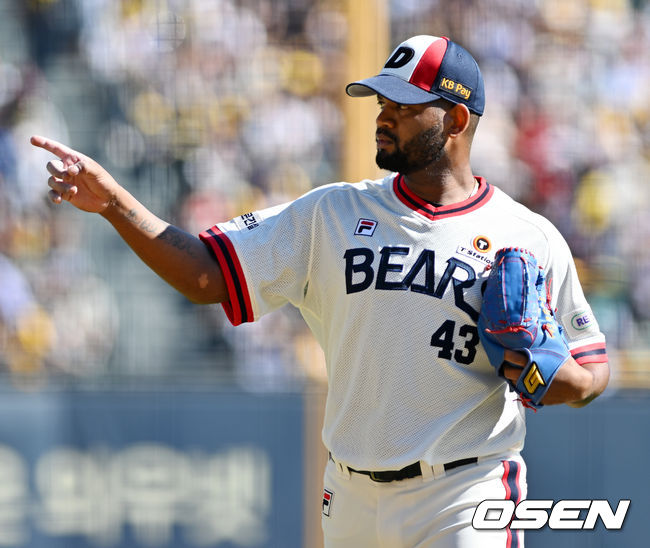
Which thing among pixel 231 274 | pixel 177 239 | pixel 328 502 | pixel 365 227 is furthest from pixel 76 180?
pixel 328 502

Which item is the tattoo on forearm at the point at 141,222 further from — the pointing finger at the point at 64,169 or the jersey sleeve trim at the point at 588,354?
the jersey sleeve trim at the point at 588,354

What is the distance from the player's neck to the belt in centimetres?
70

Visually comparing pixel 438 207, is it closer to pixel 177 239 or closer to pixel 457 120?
pixel 457 120

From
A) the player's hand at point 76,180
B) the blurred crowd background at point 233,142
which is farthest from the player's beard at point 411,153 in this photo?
the blurred crowd background at point 233,142

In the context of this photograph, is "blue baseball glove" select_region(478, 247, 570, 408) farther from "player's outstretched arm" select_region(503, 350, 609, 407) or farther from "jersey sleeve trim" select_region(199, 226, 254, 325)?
"jersey sleeve trim" select_region(199, 226, 254, 325)

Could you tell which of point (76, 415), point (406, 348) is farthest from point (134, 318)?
point (406, 348)

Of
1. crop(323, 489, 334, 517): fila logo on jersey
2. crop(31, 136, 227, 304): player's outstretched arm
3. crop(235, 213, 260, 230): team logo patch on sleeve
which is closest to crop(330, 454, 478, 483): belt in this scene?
crop(323, 489, 334, 517): fila logo on jersey

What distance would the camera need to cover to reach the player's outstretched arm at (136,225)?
2389 mm

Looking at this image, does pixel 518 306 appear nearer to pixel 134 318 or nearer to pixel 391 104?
Result: pixel 391 104

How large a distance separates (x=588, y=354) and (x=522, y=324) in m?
0.38

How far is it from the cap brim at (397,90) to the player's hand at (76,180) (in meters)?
0.75

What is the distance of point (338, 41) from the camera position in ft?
16.0

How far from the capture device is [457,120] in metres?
2.76

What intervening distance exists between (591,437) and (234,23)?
267cm
